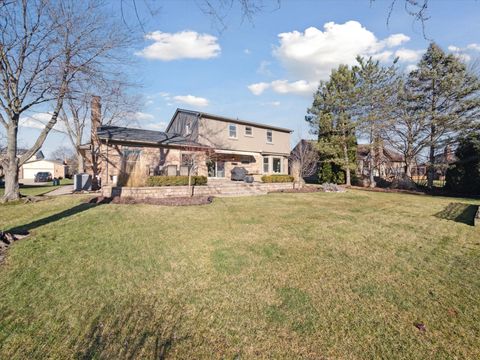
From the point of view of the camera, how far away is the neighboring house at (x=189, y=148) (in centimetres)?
1514

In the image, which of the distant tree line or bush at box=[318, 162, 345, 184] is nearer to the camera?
the distant tree line

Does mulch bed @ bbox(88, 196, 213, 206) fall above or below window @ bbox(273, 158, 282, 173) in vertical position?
below

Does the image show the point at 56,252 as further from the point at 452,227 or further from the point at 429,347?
the point at 452,227

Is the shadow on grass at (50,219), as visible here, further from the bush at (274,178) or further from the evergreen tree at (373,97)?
the evergreen tree at (373,97)

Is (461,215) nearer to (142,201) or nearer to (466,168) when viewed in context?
(466,168)

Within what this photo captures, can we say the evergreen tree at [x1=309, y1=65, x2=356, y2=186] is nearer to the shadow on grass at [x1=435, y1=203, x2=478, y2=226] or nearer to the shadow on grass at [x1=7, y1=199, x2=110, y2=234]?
the shadow on grass at [x1=435, y1=203, x2=478, y2=226]

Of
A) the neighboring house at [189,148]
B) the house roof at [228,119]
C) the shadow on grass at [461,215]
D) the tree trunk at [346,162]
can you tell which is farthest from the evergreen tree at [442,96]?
the neighboring house at [189,148]

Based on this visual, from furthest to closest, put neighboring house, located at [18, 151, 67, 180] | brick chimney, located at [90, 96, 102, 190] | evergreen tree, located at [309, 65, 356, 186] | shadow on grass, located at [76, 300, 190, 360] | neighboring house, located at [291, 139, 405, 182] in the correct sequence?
neighboring house, located at [18, 151, 67, 180], neighboring house, located at [291, 139, 405, 182], evergreen tree, located at [309, 65, 356, 186], brick chimney, located at [90, 96, 102, 190], shadow on grass, located at [76, 300, 190, 360]

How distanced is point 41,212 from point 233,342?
26.9 feet

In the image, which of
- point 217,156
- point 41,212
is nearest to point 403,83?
point 217,156

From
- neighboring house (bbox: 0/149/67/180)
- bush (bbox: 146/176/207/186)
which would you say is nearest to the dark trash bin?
bush (bbox: 146/176/207/186)

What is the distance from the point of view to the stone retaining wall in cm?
1076

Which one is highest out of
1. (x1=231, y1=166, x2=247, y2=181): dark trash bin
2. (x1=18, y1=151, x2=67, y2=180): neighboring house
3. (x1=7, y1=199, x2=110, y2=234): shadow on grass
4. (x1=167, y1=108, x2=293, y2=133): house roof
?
(x1=167, y1=108, x2=293, y2=133): house roof

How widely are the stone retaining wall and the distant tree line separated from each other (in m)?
9.37
